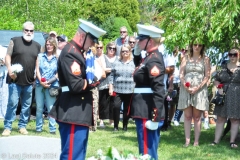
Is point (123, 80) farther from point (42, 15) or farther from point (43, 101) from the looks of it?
point (42, 15)

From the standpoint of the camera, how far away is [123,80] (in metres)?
11.4

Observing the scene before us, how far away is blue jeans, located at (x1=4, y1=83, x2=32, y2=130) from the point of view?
9.92m

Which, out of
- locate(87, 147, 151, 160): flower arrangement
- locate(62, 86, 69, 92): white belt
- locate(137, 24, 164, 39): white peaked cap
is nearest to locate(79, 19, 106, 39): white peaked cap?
locate(62, 86, 69, 92): white belt

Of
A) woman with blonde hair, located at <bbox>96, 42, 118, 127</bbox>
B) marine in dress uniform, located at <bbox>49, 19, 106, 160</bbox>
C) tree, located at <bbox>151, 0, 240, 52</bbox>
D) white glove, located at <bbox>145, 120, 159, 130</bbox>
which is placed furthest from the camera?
woman with blonde hair, located at <bbox>96, 42, 118, 127</bbox>

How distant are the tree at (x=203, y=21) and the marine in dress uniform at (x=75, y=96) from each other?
319 centimetres

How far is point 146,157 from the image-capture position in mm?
4203

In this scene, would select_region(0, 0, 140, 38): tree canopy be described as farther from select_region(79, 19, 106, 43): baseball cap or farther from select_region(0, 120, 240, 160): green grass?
select_region(79, 19, 106, 43): baseball cap

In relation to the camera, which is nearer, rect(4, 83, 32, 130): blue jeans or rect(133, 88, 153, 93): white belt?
rect(133, 88, 153, 93): white belt

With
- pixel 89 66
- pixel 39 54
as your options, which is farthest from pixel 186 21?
pixel 89 66

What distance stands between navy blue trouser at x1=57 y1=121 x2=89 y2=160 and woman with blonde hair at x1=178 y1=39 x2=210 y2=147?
4.04m

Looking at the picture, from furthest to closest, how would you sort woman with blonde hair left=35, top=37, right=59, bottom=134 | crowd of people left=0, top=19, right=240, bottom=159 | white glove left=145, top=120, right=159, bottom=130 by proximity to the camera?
woman with blonde hair left=35, top=37, right=59, bottom=134 → white glove left=145, top=120, right=159, bottom=130 → crowd of people left=0, top=19, right=240, bottom=159

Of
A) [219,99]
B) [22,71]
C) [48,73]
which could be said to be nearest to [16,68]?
[22,71]

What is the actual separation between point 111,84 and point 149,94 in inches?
203

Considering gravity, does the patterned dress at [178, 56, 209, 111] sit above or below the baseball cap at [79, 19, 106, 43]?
below
